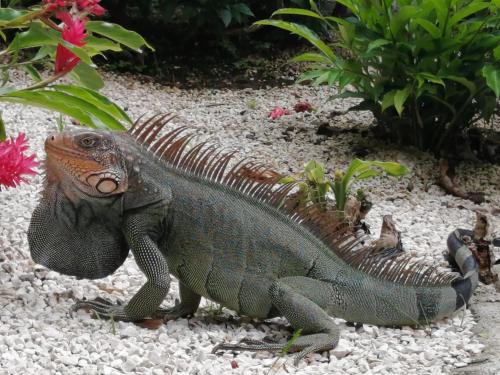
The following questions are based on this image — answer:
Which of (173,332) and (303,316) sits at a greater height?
(303,316)

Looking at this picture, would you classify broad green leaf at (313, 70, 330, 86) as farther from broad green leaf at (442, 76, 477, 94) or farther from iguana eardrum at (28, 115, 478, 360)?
iguana eardrum at (28, 115, 478, 360)

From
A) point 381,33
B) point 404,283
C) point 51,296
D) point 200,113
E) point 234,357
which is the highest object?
point 381,33

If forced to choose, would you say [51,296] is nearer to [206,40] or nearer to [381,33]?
[381,33]

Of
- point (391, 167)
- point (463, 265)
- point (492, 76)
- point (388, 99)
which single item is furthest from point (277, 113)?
point (463, 265)

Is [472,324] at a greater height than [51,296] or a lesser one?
greater

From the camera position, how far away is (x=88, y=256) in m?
3.62

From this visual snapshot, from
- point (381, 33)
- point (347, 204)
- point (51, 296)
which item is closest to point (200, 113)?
point (381, 33)

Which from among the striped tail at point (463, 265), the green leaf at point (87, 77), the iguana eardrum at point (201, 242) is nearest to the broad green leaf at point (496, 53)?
the striped tail at point (463, 265)

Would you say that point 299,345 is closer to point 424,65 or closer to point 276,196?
point 276,196

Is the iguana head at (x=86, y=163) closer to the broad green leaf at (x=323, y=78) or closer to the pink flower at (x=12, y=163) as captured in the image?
the pink flower at (x=12, y=163)

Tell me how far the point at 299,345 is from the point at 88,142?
1300 millimetres

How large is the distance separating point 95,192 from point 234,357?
37.4 inches

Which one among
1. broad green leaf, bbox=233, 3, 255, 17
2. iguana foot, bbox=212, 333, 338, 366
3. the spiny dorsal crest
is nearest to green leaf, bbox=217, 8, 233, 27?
broad green leaf, bbox=233, 3, 255, 17

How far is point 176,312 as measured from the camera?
3.91 metres
